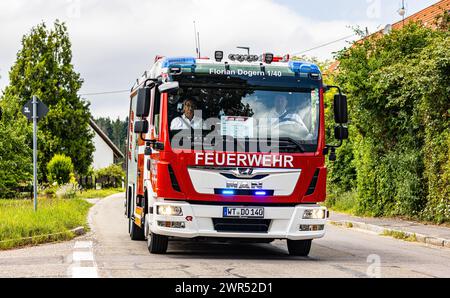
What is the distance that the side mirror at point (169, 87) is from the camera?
A: 1298 cm

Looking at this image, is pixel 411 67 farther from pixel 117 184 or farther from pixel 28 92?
pixel 117 184

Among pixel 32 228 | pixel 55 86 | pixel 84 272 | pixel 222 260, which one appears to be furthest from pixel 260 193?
pixel 55 86

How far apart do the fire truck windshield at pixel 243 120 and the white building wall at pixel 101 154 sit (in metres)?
82.3

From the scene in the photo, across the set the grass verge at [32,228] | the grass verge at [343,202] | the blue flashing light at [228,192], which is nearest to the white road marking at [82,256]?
the grass verge at [32,228]

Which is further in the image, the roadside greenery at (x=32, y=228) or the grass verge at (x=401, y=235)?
the grass verge at (x=401, y=235)

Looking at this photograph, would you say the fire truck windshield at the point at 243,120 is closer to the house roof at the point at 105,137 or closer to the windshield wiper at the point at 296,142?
the windshield wiper at the point at 296,142

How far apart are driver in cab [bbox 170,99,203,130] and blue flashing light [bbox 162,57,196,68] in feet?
2.05

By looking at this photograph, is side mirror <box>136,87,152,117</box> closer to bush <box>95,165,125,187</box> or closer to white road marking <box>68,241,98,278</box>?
white road marking <box>68,241,98,278</box>

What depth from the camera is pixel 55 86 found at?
6544cm

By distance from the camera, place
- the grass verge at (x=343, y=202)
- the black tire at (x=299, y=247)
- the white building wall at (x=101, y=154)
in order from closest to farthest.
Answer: the black tire at (x=299, y=247) < the grass verge at (x=343, y=202) < the white building wall at (x=101, y=154)

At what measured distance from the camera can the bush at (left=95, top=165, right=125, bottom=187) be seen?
77.5 meters

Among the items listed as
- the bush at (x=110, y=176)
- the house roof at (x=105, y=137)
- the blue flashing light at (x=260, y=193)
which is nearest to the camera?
the blue flashing light at (x=260, y=193)

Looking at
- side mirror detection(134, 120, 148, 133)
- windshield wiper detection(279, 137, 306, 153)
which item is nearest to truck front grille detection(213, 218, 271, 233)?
windshield wiper detection(279, 137, 306, 153)

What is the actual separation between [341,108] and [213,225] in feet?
9.43
